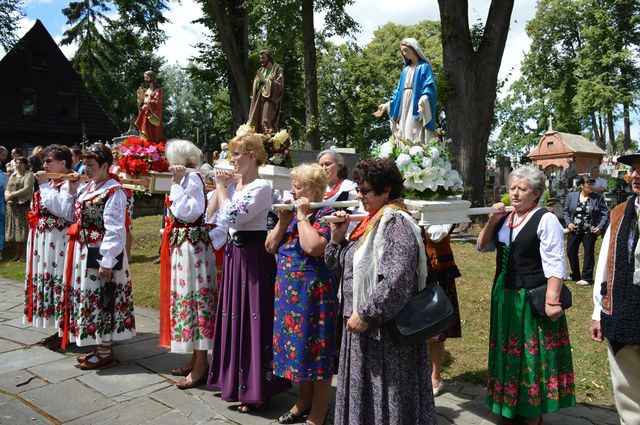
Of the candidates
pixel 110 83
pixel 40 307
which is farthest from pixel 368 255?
pixel 110 83

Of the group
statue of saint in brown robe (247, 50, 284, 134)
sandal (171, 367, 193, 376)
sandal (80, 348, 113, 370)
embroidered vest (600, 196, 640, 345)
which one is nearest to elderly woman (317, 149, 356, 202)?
sandal (171, 367, 193, 376)

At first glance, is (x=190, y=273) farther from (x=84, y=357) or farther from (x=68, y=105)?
(x=68, y=105)

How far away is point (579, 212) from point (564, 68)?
36.1 metres

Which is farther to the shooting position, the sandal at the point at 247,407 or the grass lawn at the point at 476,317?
the grass lawn at the point at 476,317

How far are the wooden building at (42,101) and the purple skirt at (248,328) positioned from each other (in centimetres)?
2987

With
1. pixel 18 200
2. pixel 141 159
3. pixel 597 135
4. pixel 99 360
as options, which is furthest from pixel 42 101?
pixel 597 135

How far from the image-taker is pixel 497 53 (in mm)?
12781

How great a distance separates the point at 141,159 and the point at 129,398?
2013 millimetres

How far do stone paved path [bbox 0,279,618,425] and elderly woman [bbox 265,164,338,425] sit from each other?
0.57m

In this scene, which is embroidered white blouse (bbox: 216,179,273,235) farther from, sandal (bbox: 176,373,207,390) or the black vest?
the black vest

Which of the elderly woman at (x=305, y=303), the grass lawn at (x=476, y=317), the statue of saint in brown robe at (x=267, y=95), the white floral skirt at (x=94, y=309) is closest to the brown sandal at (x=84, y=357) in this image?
the white floral skirt at (x=94, y=309)

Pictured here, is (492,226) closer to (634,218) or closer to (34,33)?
(634,218)

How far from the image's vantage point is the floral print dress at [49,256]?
215 inches

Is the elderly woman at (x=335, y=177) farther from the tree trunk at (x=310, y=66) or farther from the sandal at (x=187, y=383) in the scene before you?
the tree trunk at (x=310, y=66)
